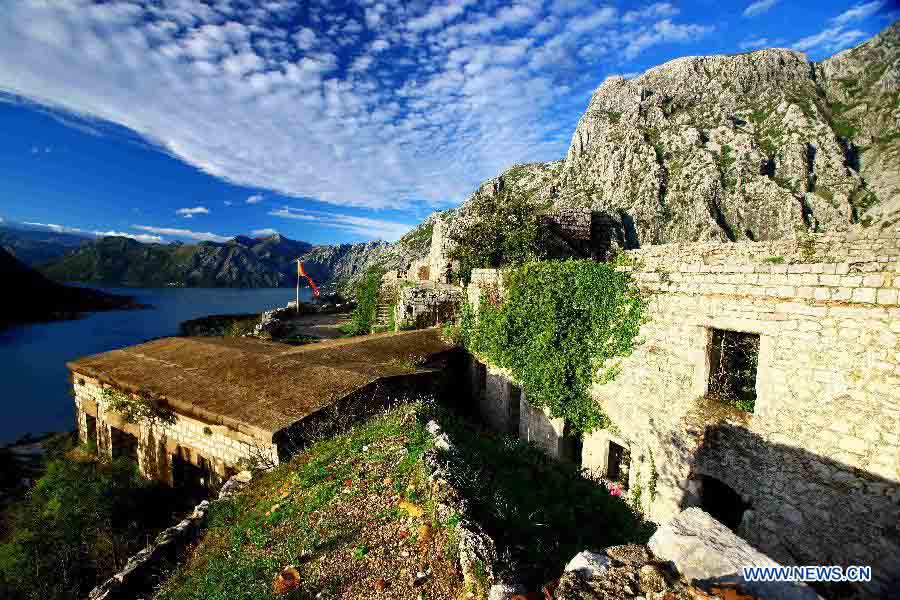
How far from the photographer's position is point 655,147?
229 feet

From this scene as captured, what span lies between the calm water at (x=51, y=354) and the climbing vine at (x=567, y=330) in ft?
79.4

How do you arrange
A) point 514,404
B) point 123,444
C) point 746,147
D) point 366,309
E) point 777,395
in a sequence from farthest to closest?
point 746,147
point 366,309
point 514,404
point 123,444
point 777,395

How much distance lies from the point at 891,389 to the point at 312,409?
8911 millimetres

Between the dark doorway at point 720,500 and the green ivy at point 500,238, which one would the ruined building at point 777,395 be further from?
the green ivy at point 500,238

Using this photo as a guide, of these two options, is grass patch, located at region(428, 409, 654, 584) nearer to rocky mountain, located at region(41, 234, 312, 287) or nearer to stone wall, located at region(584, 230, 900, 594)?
stone wall, located at region(584, 230, 900, 594)

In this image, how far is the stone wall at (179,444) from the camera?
23.0ft

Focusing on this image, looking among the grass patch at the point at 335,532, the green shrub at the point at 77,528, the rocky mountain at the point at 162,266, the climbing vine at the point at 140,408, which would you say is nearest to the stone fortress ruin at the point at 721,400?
the climbing vine at the point at 140,408

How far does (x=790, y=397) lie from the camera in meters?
5.74

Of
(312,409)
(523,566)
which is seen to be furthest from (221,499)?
(523,566)

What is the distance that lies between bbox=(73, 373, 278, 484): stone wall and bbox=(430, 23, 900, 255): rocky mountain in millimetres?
59711

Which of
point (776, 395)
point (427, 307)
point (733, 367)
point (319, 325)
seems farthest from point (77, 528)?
A: point (319, 325)

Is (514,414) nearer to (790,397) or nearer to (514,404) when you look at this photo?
(514,404)

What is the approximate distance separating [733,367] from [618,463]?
3448 mm

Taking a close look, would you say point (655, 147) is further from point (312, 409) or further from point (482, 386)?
point (312, 409)
